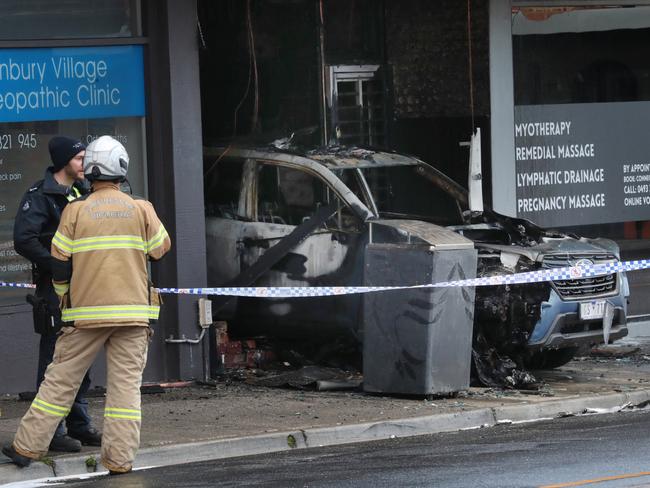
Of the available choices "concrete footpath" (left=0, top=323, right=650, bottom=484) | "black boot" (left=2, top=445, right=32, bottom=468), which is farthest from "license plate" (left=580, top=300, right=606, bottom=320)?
"black boot" (left=2, top=445, right=32, bottom=468)

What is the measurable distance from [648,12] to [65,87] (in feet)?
21.4

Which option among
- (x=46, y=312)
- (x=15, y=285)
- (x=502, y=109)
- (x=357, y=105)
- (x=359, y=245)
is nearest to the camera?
(x=46, y=312)

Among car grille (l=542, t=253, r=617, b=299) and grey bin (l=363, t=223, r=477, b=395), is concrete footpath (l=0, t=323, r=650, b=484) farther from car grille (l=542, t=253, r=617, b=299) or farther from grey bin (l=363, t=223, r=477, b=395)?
car grille (l=542, t=253, r=617, b=299)

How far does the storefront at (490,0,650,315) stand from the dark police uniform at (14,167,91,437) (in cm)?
632

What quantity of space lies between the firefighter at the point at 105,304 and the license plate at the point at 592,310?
175 inches

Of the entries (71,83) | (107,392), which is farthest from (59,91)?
(107,392)

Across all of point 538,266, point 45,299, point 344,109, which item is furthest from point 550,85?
point 45,299

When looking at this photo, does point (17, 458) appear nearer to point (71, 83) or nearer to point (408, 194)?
point (71, 83)

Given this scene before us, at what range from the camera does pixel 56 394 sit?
28.1ft

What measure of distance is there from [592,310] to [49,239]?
4.83 meters

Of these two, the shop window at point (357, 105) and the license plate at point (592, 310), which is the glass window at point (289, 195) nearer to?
the shop window at point (357, 105)

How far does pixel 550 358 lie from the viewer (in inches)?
506

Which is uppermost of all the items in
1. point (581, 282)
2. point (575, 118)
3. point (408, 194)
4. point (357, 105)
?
point (357, 105)

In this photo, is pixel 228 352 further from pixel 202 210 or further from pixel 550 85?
pixel 550 85
